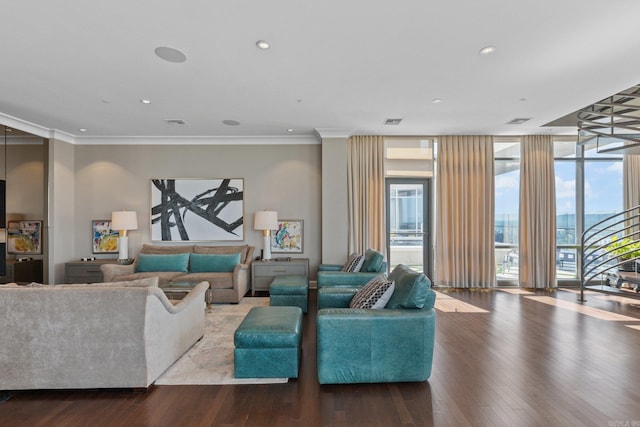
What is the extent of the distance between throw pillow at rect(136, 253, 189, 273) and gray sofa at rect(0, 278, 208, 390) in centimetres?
319

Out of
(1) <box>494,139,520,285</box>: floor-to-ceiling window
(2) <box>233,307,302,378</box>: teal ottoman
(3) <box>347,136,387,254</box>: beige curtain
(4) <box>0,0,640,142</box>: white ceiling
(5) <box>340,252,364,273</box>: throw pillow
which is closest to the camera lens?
(4) <box>0,0,640,142</box>: white ceiling

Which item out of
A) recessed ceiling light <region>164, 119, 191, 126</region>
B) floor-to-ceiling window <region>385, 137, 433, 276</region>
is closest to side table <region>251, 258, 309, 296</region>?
floor-to-ceiling window <region>385, 137, 433, 276</region>

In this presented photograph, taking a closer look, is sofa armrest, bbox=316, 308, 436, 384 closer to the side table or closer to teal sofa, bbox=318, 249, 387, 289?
teal sofa, bbox=318, 249, 387, 289

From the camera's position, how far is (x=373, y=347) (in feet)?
8.62

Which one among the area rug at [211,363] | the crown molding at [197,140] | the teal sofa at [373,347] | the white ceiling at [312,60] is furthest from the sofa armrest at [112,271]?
the teal sofa at [373,347]

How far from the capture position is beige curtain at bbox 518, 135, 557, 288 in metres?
6.31

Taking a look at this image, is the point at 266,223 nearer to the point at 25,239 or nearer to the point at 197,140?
the point at 197,140

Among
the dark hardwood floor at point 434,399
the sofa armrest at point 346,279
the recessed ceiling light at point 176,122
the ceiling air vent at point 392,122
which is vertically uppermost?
the ceiling air vent at point 392,122

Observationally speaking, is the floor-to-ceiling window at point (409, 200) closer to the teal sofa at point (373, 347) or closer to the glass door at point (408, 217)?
the glass door at point (408, 217)

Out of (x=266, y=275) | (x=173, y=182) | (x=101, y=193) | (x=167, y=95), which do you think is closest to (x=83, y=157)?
(x=101, y=193)

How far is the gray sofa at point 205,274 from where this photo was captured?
5.25 metres

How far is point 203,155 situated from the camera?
652cm

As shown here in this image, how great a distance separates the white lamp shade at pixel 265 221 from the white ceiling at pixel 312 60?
165 cm

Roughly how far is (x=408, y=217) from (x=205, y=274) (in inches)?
159
